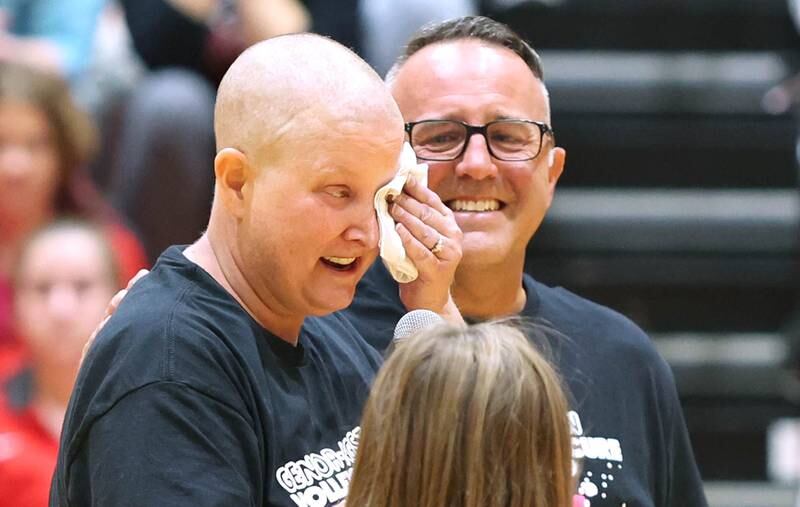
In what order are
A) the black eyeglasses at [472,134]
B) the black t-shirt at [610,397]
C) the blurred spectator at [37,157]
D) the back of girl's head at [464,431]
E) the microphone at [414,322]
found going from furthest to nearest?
1. the blurred spectator at [37,157]
2. the black eyeglasses at [472,134]
3. the black t-shirt at [610,397]
4. the microphone at [414,322]
5. the back of girl's head at [464,431]

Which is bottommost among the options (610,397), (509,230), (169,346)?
(610,397)

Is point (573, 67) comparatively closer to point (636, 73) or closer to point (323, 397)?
point (636, 73)

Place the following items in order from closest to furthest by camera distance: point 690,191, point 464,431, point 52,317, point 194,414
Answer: point 464,431 < point 194,414 < point 52,317 < point 690,191

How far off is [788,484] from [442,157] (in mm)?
2519

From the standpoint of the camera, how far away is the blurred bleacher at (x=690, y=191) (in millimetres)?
4602

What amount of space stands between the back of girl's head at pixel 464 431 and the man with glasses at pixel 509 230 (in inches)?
28.8

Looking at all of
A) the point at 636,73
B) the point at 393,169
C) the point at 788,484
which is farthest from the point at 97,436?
the point at 636,73

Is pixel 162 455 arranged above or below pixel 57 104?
below

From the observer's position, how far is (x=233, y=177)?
1.75 meters

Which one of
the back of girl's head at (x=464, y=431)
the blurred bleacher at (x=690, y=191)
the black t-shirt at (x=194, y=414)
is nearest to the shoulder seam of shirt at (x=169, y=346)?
the black t-shirt at (x=194, y=414)

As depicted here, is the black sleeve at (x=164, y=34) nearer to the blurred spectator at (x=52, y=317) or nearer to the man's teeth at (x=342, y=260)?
the blurred spectator at (x=52, y=317)

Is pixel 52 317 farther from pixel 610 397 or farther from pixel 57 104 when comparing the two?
pixel 610 397

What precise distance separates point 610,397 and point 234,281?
29.7 inches

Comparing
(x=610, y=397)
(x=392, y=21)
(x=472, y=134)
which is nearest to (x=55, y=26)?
(x=392, y=21)
